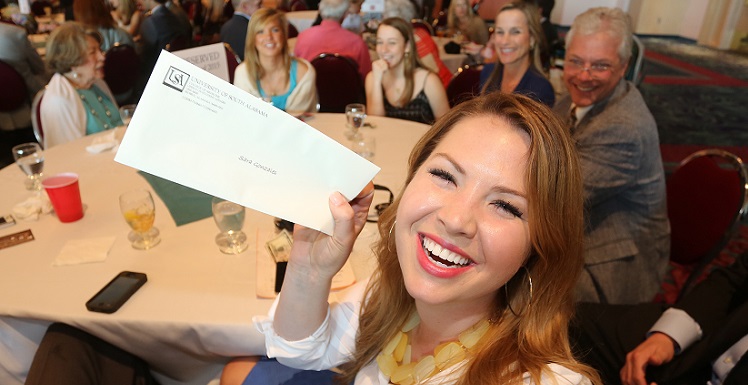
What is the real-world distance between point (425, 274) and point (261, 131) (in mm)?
439

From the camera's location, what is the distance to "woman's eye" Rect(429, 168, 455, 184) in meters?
0.97

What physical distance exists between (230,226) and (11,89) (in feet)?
13.0

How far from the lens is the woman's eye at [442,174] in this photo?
0.97m

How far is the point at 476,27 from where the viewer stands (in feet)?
20.9

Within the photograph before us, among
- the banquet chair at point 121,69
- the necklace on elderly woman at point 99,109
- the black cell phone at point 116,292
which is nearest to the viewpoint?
the black cell phone at point 116,292

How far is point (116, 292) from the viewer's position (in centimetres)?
138

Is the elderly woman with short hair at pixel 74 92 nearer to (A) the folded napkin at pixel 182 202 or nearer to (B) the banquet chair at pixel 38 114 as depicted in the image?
(B) the banquet chair at pixel 38 114

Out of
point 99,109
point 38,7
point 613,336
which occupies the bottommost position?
point 613,336

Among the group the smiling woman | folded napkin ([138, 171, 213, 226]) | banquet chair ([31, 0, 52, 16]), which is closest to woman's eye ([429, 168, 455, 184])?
the smiling woman

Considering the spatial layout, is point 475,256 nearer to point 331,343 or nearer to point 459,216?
point 459,216

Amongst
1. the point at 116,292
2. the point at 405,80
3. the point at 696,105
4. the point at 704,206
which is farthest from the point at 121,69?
the point at 696,105

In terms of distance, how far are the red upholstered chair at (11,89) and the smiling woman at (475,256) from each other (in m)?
4.40

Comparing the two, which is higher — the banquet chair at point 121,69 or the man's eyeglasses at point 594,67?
the man's eyeglasses at point 594,67

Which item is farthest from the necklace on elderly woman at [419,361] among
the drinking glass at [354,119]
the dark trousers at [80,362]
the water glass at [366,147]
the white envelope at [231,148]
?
the drinking glass at [354,119]
